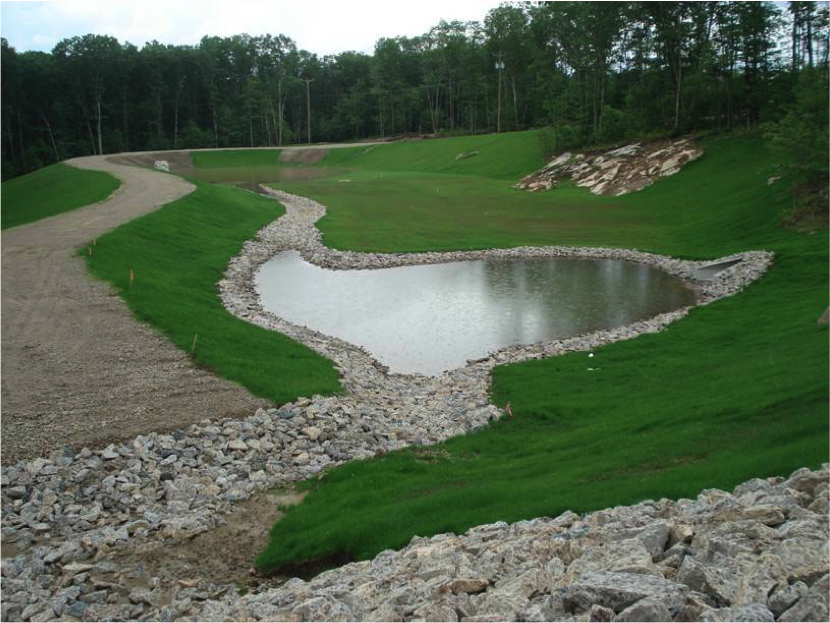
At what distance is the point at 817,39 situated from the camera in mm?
65938

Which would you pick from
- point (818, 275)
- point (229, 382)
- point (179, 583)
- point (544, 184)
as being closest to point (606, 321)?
point (818, 275)

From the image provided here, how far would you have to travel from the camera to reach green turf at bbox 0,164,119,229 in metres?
51.0

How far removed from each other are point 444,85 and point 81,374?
125484mm

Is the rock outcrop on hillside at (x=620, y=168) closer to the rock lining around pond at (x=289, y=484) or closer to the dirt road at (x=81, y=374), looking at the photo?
the rock lining around pond at (x=289, y=484)

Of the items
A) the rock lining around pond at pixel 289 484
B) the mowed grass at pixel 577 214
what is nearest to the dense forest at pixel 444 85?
the mowed grass at pixel 577 214

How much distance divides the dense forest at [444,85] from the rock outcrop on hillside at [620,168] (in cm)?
513

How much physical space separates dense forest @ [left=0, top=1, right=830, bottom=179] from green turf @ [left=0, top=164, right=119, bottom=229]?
1499 inches

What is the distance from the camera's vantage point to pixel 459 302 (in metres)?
35.1

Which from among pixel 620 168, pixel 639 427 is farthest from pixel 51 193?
pixel 639 427

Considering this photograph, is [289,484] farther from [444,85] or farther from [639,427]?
[444,85]

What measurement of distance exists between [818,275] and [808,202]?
11.5 meters

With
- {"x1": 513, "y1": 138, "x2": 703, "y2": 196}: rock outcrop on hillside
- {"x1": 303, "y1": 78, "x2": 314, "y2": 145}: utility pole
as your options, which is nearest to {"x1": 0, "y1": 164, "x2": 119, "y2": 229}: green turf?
{"x1": 513, "y1": 138, "x2": 703, "y2": 196}: rock outcrop on hillside

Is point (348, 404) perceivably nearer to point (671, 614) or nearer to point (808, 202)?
point (671, 614)

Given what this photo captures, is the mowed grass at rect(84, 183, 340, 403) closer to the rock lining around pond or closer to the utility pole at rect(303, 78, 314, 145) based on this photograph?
the rock lining around pond
